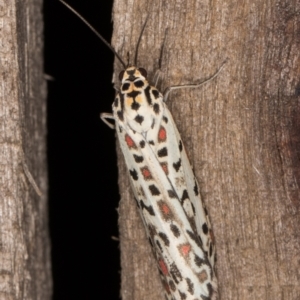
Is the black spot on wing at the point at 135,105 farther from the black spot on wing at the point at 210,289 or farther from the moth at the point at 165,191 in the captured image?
the black spot on wing at the point at 210,289

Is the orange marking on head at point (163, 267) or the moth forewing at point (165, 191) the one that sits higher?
the moth forewing at point (165, 191)

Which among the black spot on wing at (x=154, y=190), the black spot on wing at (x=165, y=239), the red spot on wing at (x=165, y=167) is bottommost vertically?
the black spot on wing at (x=165, y=239)

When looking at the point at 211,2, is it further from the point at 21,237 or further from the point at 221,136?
the point at 21,237

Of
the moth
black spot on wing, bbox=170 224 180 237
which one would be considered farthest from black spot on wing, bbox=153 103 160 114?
black spot on wing, bbox=170 224 180 237

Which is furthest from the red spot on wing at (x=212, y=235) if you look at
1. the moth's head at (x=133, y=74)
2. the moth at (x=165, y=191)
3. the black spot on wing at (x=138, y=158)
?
the moth's head at (x=133, y=74)

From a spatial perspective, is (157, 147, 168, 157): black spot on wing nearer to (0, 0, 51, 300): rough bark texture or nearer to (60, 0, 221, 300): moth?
(60, 0, 221, 300): moth

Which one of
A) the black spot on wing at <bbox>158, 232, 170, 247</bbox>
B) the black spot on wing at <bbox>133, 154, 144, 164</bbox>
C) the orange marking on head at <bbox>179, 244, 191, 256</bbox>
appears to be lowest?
the orange marking on head at <bbox>179, 244, 191, 256</bbox>

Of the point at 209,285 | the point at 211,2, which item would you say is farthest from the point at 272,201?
the point at 211,2
